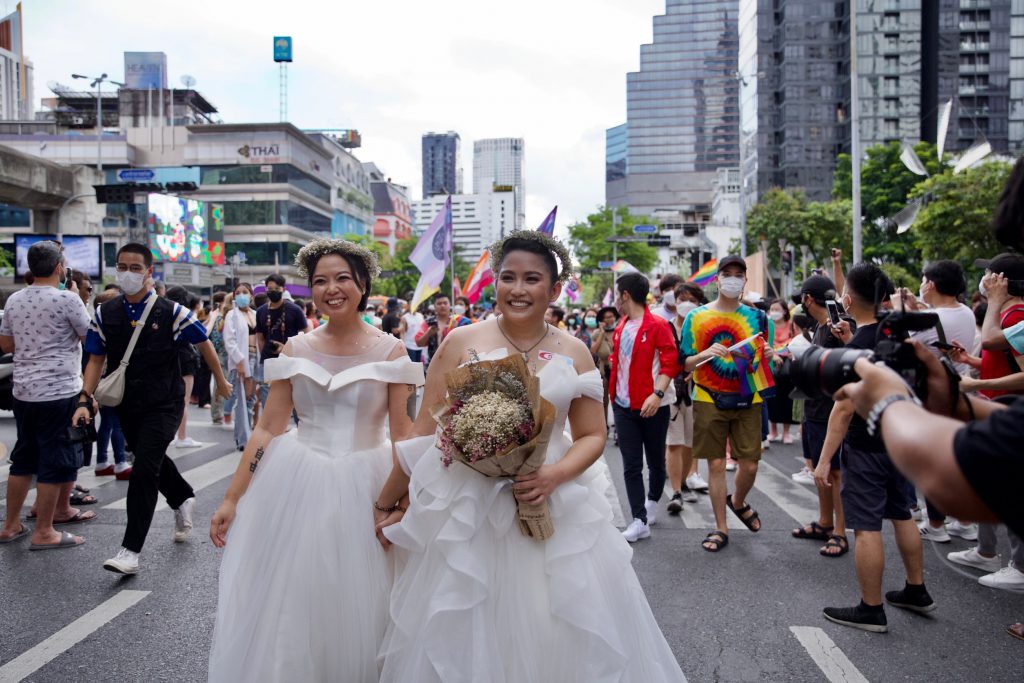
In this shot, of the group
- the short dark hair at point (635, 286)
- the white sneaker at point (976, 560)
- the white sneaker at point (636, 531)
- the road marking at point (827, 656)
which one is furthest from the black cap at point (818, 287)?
the road marking at point (827, 656)

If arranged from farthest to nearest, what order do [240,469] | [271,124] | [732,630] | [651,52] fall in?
[651,52] < [271,124] < [732,630] < [240,469]

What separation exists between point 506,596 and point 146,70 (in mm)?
87455

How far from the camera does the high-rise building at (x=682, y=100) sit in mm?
154750

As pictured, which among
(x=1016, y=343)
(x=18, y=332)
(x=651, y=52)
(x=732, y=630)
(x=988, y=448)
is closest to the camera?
(x=988, y=448)

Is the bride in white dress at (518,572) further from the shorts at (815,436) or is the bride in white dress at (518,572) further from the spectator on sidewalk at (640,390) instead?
the shorts at (815,436)

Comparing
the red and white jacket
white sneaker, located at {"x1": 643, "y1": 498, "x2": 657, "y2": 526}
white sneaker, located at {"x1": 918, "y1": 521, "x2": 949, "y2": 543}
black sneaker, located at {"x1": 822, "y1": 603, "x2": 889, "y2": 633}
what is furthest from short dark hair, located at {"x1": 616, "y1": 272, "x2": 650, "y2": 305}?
black sneaker, located at {"x1": 822, "y1": 603, "x2": 889, "y2": 633}

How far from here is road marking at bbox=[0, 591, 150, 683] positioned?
398 centimetres

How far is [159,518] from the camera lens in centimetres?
702

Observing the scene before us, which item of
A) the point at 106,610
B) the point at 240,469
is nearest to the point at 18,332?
the point at 106,610

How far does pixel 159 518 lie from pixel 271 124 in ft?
225

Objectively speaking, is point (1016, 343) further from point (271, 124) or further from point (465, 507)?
point (271, 124)

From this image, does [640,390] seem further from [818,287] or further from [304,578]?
[304,578]

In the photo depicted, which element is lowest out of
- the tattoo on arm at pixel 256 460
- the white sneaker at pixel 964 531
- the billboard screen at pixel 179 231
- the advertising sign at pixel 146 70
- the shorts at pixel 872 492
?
the white sneaker at pixel 964 531

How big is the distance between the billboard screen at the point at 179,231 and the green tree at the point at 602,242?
2968 cm
